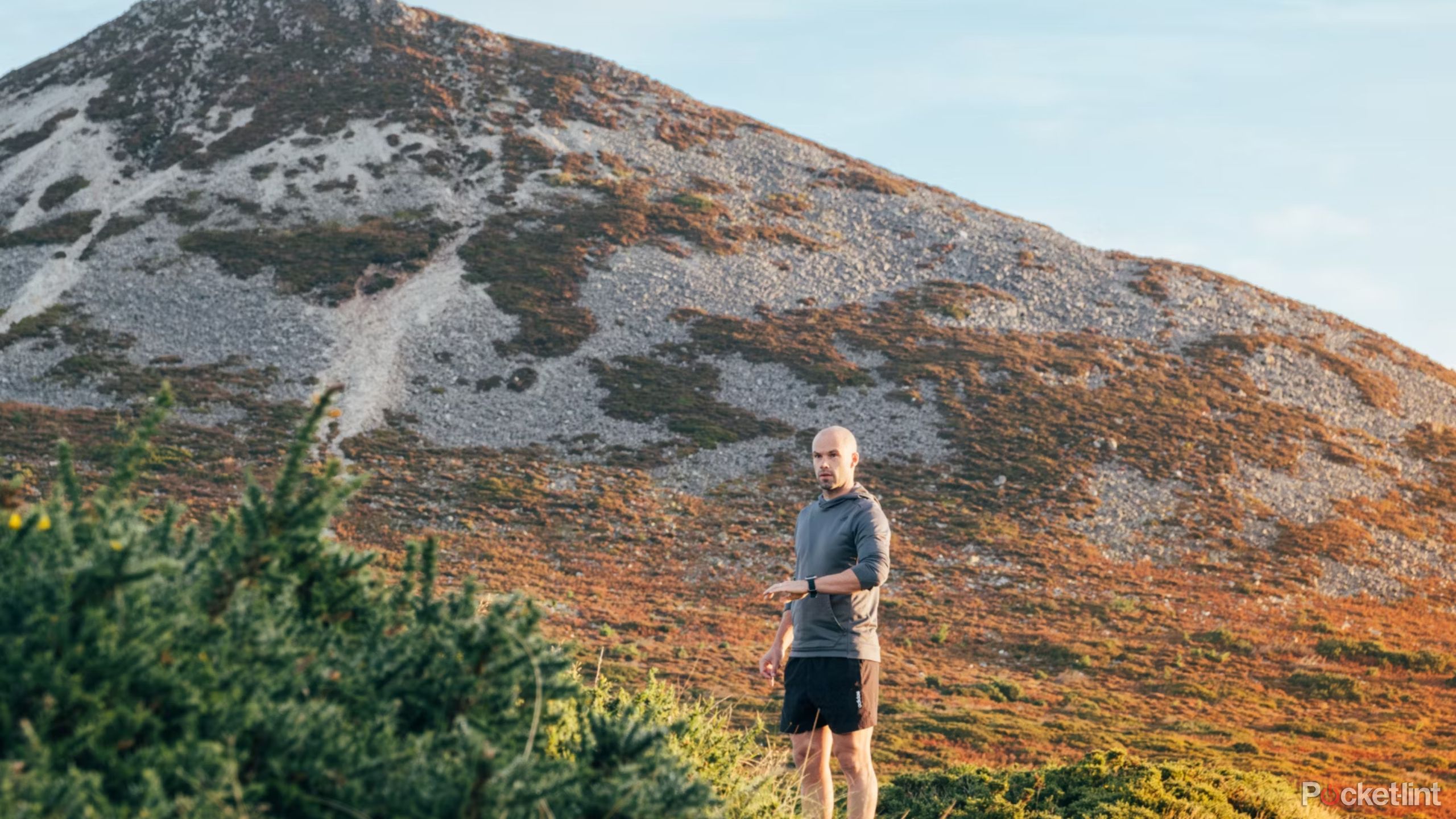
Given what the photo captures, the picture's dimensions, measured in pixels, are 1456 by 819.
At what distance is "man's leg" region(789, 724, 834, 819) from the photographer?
6.21 meters

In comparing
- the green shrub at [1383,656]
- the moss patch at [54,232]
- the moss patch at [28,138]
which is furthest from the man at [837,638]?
the moss patch at [28,138]

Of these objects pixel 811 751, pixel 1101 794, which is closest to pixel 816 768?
pixel 811 751

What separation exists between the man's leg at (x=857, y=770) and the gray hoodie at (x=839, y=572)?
53cm

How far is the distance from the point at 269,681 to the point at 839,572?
4.26 metres

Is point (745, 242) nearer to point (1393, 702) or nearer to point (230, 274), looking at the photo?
point (230, 274)

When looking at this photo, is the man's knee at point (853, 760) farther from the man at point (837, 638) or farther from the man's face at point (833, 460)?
the man's face at point (833, 460)

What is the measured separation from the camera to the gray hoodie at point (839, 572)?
6.07 metres

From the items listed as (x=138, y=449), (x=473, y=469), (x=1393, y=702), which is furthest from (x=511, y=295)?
(x=138, y=449)

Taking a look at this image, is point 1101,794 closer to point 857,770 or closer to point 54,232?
point 857,770

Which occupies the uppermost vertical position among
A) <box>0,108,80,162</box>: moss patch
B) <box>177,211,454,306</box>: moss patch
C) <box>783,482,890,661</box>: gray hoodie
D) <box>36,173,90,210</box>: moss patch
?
<box>0,108,80,162</box>: moss patch

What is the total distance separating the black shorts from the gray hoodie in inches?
2.4

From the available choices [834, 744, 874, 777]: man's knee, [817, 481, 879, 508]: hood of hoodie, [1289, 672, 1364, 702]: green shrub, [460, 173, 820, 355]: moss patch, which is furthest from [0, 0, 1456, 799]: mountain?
[817, 481, 879, 508]: hood of hoodie

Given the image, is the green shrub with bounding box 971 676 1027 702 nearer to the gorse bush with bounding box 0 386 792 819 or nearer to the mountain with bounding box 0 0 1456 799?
the mountain with bounding box 0 0 1456 799

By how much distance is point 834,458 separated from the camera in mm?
6262
